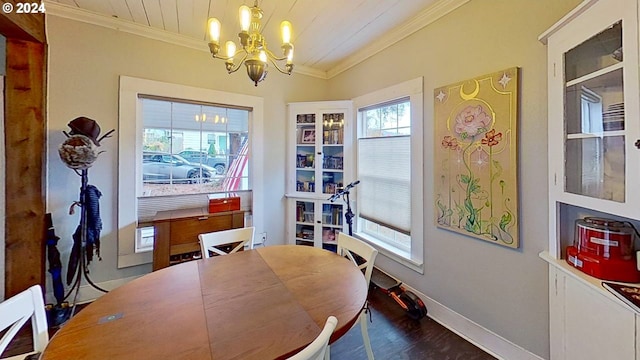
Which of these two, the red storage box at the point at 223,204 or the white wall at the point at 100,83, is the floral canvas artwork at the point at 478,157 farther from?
the white wall at the point at 100,83

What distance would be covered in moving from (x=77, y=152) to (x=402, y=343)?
2.91m

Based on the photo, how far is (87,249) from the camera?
2.23 metres

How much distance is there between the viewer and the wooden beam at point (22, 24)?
1749 millimetres

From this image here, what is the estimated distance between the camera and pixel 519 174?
5.59 ft

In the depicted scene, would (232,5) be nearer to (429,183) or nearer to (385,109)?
(385,109)

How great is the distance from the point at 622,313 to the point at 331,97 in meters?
3.40

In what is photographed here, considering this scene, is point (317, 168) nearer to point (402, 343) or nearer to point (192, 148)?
point (192, 148)

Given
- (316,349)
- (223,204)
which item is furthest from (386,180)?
(316,349)

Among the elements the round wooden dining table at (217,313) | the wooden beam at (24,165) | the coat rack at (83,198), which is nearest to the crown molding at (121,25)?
the wooden beam at (24,165)

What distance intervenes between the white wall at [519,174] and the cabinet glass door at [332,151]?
109cm

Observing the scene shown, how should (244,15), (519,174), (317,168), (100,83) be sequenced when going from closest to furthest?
1. (244,15)
2. (519,174)
3. (100,83)
4. (317,168)

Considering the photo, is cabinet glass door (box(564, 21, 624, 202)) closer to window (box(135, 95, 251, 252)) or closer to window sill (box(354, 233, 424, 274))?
window sill (box(354, 233, 424, 274))

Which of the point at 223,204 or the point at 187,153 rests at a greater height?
the point at 187,153

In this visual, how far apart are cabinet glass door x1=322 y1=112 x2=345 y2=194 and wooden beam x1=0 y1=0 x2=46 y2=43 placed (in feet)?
8.65
